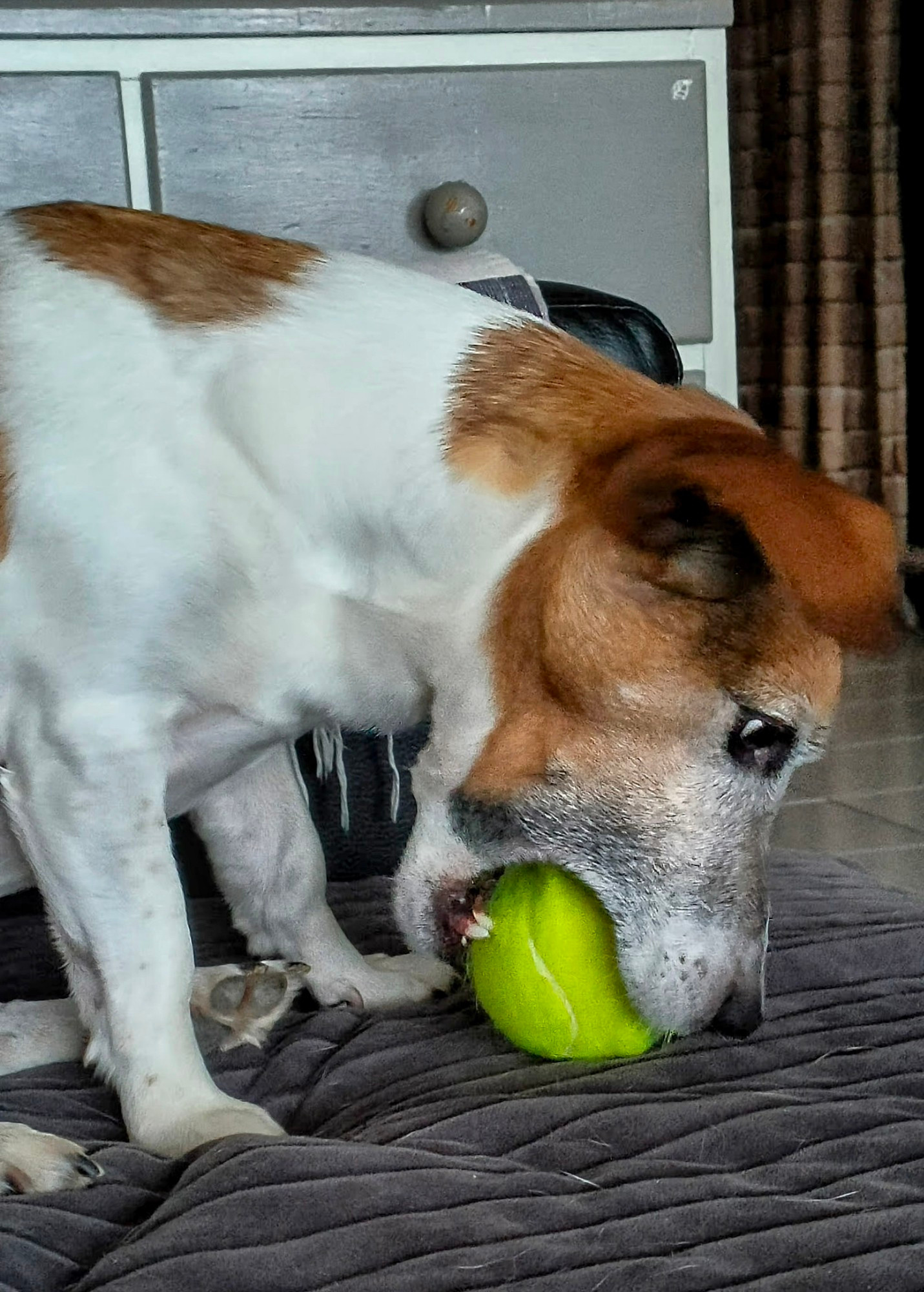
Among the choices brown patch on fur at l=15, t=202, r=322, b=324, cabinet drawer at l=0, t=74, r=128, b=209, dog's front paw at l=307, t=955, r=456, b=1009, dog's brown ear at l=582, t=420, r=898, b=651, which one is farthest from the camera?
cabinet drawer at l=0, t=74, r=128, b=209

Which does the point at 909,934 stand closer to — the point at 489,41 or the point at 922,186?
the point at 489,41

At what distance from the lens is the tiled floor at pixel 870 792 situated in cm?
208

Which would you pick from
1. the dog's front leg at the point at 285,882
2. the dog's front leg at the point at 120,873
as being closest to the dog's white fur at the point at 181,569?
the dog's front leg at the point at 120,873

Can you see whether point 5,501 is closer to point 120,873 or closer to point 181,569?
point 181,569

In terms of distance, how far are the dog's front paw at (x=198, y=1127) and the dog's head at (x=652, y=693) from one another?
9.4 inches

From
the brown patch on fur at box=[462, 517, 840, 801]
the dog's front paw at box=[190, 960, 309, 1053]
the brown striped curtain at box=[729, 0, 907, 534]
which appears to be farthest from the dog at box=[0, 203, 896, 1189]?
the brown striped curtain at box=[729, 0, 907, 534]

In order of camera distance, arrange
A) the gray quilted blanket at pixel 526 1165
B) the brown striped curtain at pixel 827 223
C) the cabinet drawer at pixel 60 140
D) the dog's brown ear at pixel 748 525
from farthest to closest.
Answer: the brown striped curtain at pixel 827 223 < the cabinet drawer at pixel 60 140 < the dog's brown ear at pixel 748 525 < the gray quilted blanket at pixel 526 1165

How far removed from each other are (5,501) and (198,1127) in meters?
0.48

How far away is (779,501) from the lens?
3.17 ft

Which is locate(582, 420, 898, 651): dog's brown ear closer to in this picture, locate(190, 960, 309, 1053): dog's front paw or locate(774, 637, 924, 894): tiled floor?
locate(190, 960, 309, 1053): dog's front paw

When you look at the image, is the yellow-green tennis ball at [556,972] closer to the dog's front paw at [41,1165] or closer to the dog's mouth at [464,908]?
the dog's mouth at [464,908]

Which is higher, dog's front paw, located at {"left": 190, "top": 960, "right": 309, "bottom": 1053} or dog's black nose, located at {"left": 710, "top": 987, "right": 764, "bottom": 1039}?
dog's black nose, located at {"left": 710, "top": 987, "right": 764, "bottom": 1039}

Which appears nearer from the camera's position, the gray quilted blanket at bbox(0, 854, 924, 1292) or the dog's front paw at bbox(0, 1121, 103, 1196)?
the gray quilted blanket at bbox(0, 854, 924, 1292)

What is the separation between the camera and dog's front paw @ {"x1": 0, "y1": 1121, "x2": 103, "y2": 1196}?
1.02 meters
